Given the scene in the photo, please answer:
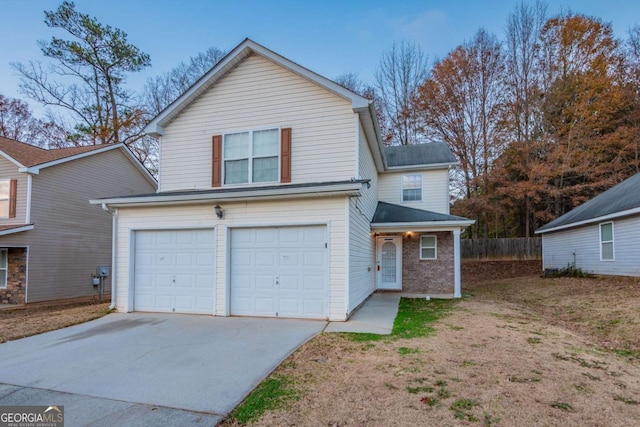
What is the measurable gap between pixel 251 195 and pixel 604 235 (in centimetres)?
1457

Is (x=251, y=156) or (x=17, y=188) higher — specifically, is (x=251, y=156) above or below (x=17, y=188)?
above

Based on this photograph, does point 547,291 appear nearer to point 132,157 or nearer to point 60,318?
point 60,318

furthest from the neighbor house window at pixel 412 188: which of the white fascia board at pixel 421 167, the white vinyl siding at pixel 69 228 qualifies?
the white vinyl siding at pixel 69 228

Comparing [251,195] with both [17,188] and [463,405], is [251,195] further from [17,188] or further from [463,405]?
[17,188]

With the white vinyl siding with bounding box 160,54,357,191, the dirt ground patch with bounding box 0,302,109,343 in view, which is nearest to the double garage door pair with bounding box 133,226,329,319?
the dirt ground patch with bounding box 0,302,109,343

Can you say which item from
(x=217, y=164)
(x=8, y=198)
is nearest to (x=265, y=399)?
(x=217, y=164)

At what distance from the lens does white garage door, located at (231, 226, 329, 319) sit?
7887 millimetres

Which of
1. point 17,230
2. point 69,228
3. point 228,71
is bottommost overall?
point 17,230

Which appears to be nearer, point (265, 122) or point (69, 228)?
point (265, 122)

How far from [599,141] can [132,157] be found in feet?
85.2

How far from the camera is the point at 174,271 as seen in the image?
884 centimetres

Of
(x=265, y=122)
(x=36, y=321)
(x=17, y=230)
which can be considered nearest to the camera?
(x=36, y=321)

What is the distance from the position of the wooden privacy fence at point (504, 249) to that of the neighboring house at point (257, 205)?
1149 cm

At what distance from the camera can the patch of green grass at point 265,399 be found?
11.4 feet
